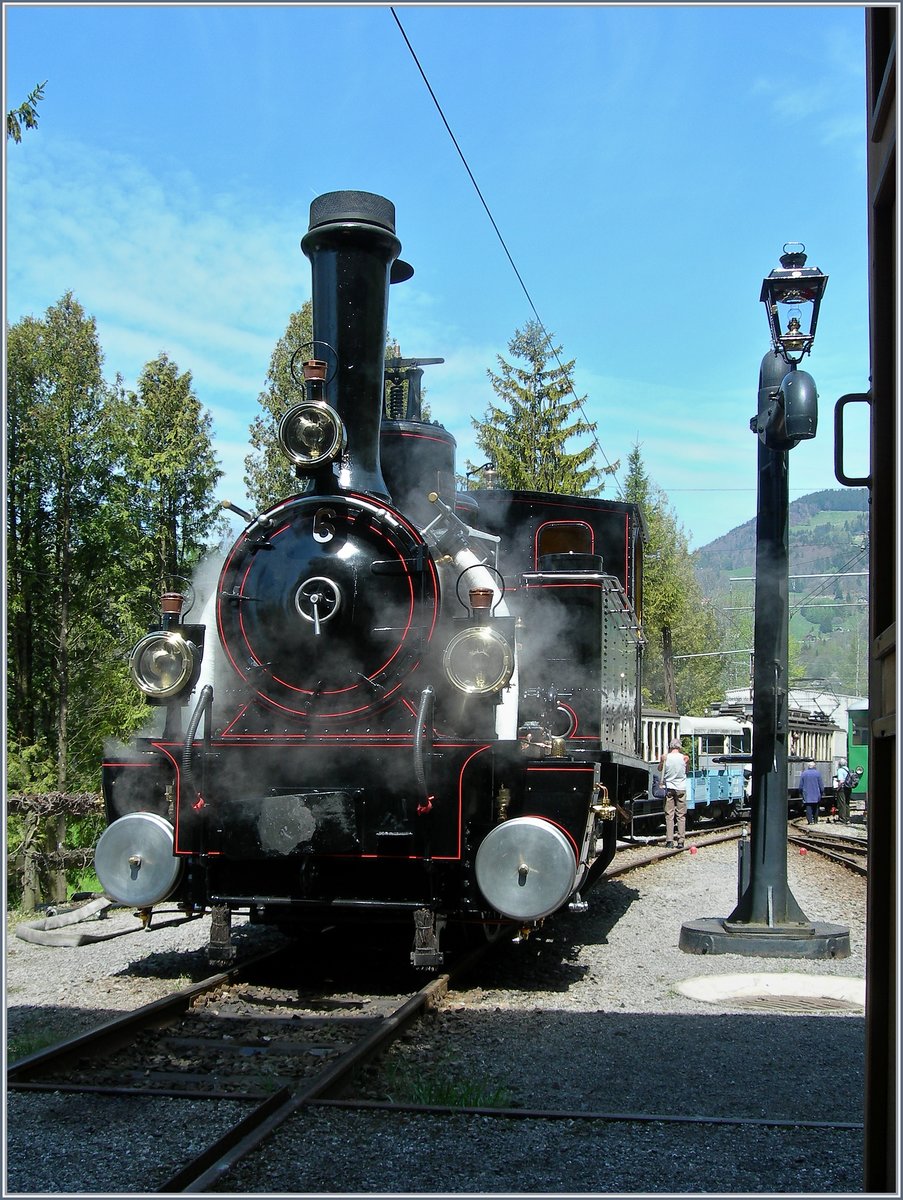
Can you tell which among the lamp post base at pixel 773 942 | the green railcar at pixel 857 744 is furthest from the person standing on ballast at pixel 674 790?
the green railcar at pixel 857 744

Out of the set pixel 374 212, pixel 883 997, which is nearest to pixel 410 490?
pixel 374 212

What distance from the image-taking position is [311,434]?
6340 mm

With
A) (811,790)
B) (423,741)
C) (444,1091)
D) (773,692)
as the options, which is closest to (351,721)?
(423,741)

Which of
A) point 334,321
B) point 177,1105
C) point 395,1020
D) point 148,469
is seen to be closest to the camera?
point 177,1105

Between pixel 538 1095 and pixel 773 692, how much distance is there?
4302mm

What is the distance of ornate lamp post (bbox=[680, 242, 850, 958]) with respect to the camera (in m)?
7.63

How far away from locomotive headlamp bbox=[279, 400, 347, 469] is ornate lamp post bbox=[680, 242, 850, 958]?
3.10 m

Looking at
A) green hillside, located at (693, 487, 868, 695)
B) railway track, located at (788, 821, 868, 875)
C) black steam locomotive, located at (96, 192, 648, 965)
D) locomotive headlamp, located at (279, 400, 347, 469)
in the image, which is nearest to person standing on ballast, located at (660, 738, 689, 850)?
railway track, located at (788, 821, 868, 875)

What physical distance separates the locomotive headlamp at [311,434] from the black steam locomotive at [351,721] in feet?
0.04

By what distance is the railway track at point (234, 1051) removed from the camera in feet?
13.3

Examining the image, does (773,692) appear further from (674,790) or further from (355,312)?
(674,790)

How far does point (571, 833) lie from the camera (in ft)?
19.6

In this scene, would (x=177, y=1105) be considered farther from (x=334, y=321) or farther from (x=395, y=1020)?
(x=334, y=321)

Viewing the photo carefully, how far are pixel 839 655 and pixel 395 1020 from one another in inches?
5524
